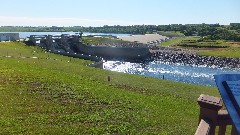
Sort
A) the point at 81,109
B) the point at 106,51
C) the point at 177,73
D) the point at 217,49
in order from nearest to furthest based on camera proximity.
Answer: the point at 81,109, the point at 177,73, the point at 106,51, the point at 217,49

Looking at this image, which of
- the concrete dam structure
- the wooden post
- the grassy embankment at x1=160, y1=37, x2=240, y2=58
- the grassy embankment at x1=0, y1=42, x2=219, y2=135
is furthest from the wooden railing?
the grassy embankment at x1=160, y1=37, x2=240, y2=58

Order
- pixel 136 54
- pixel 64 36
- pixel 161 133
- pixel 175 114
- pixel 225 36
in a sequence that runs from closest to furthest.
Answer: pixel 161 133, pixel 175 114, pixel 64 36, pixel 136 54, pixel 225 36

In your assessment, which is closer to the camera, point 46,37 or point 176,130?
point 176,130

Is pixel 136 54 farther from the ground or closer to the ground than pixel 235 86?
closer to the ground

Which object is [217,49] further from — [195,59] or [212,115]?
[212,115]

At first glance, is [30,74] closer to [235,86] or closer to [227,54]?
[235,86]

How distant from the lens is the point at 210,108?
5.86 metres

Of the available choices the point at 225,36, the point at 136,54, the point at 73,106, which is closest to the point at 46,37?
the point at 136,54

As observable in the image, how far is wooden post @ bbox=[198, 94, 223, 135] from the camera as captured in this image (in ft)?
18.9

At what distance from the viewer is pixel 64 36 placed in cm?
8388

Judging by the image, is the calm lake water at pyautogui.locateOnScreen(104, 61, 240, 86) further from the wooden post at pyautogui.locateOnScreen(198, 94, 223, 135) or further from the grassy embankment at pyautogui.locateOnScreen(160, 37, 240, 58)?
the wooden post at pyautogui.locateOnScreen(198, 94, 223, 135)

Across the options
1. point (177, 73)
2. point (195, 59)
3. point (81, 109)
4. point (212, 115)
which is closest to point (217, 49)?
point (195, 59)

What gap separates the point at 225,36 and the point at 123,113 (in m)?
144

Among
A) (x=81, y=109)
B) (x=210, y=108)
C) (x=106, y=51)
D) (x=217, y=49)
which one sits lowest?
(x=217, y=49)
